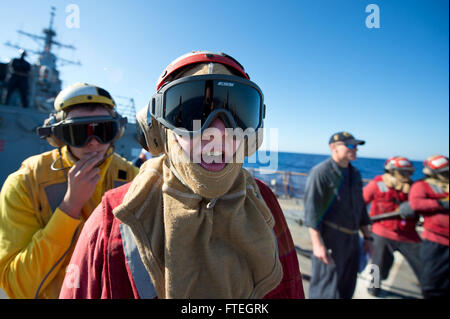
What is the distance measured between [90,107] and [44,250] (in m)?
1.07

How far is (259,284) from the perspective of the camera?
94cm

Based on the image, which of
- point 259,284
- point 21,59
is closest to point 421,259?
point 259,284

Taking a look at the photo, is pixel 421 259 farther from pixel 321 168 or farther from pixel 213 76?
pixel 213 76

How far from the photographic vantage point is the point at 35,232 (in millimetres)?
1345

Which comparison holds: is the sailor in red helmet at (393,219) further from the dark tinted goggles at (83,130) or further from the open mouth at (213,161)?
the dark tinted goggles at (83,130)

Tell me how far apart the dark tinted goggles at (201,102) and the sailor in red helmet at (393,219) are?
4862 millimetres

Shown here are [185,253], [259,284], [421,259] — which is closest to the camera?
[185,253]

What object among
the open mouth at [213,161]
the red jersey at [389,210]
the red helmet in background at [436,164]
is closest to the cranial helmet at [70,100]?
the open mouth at [213,161]

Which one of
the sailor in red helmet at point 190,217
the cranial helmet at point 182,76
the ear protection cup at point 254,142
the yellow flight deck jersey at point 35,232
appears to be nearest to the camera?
the sailor in red helmet at point 190,217

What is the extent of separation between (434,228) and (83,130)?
592 cm

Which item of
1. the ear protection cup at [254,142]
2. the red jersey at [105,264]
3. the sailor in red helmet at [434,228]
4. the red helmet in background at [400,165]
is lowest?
the sailor in red helmet at [434,228]

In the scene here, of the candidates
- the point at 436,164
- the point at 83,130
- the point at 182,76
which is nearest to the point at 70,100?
the point at 83,130

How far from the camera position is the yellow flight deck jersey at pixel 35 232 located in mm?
1206
